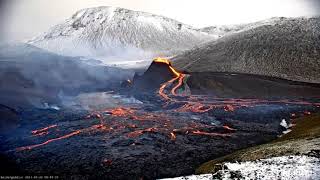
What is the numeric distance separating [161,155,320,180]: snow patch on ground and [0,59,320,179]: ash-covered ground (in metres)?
10.5

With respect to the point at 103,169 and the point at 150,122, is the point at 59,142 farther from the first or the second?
the point at 150,122

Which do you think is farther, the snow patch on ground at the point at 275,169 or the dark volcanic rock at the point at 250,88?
the dark volcanic rock at the point at 250,88

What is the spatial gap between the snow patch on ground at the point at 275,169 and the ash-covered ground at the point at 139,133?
34.6ft

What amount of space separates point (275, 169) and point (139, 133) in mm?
43498

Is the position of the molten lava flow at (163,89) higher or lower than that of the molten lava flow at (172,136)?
lower

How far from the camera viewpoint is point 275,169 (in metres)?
48.9

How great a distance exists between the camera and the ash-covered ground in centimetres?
6372

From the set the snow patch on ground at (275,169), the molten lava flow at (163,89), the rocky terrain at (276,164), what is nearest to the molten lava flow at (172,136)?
the rocky terrain at (276,164)

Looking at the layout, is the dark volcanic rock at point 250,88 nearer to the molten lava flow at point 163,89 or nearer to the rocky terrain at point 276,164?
the molten lava flow at point 163,89

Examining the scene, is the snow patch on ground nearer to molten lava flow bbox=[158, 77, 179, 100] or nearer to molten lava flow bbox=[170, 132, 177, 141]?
molten lava flow bbox=[170, 132, 177, 141]

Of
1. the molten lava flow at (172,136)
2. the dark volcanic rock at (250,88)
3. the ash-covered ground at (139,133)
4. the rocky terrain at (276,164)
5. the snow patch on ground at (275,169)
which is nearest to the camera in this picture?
the snow patch on ground at (275,169)

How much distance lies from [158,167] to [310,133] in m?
30.6

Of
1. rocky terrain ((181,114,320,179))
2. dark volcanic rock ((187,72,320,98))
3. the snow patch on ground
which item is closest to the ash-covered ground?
rocky terrain ((181,114,320,179))

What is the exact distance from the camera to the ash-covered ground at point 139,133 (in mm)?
63719
